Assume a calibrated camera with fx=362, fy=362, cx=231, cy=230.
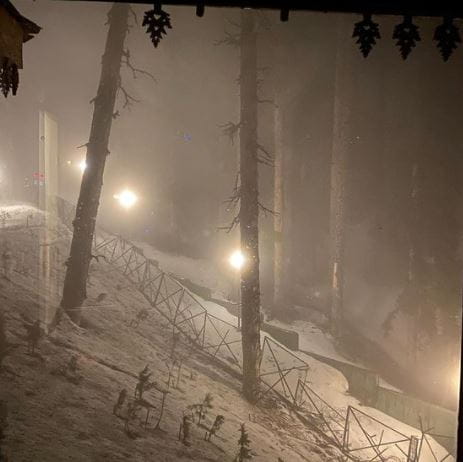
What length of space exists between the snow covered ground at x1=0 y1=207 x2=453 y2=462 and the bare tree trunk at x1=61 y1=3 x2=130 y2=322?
95cm

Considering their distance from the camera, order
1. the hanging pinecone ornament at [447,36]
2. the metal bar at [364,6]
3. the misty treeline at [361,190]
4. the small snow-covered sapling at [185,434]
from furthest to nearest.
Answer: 1. the misty treeline at [361,190]
2. the small snow-covered sapling at [185,434]
3. the hanging pinecone ornament at [447,36]
4. the metal bar at [364,6]

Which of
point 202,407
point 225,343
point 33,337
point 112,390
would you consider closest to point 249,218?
point 202,407

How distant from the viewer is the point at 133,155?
27.5 meters

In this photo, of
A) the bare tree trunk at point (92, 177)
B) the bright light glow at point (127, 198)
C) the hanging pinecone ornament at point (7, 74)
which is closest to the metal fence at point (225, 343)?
→ the bare tree trunk at point (92, 177)

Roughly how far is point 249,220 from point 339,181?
953cm

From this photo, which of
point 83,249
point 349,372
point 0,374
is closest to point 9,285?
point 83,249

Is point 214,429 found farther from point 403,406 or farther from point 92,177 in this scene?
point 403,406

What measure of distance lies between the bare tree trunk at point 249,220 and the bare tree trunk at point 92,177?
11.8 ft

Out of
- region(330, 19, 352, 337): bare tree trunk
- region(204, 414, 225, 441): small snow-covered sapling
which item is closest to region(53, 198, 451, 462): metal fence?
region(204, 414, 225, 441): small snow-covered sapling

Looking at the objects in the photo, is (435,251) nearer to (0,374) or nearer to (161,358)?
(161,358)

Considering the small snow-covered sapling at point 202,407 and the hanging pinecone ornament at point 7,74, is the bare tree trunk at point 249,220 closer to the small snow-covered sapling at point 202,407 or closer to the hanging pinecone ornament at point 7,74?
the small snow-covered sapling at point 202,407

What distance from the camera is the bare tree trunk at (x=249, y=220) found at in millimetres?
10352

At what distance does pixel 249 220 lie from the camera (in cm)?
1044

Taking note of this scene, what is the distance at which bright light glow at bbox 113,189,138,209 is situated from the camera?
24734 millimetres
